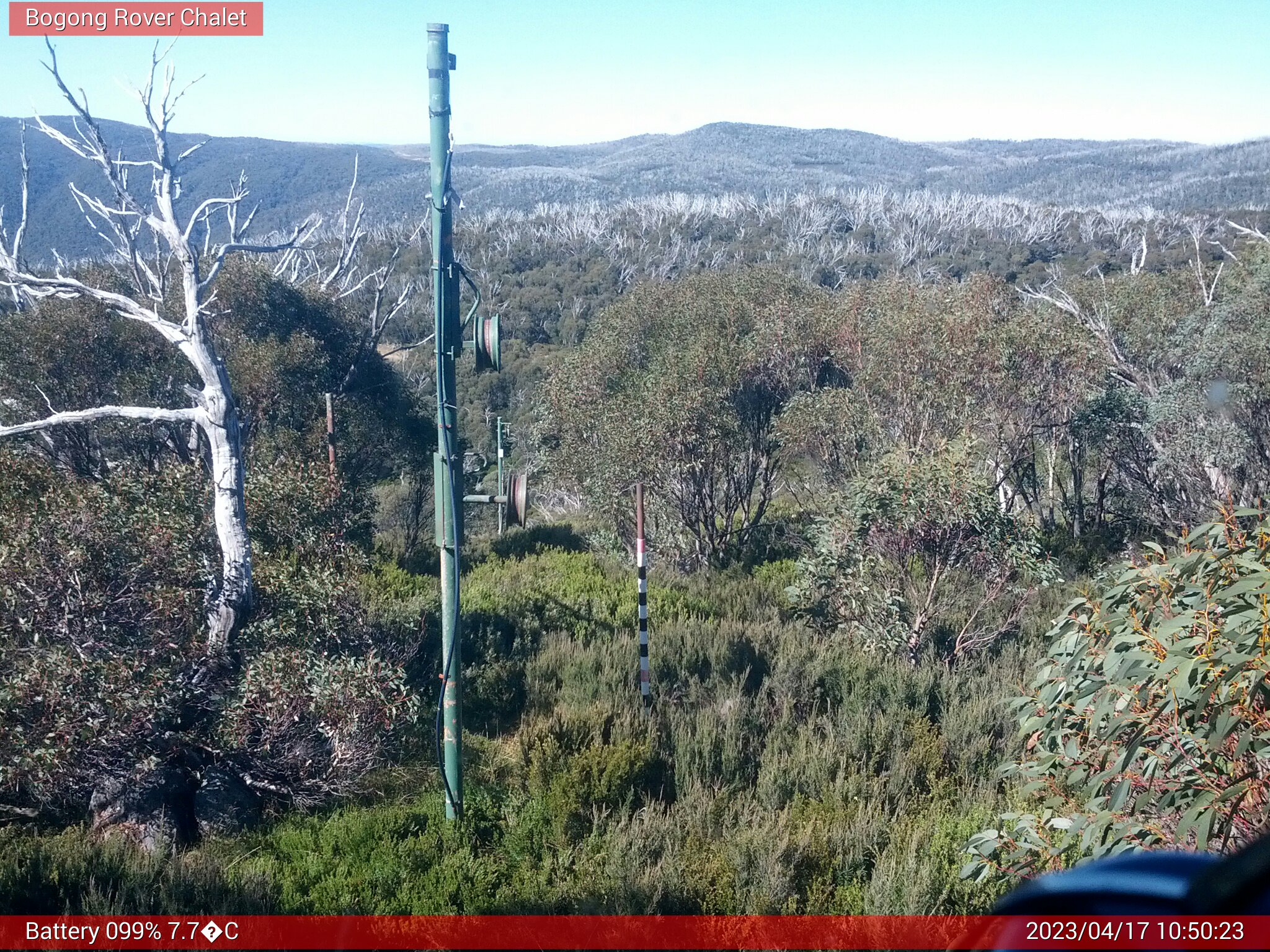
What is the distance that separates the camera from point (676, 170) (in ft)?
344

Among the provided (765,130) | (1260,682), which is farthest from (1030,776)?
(765,130)

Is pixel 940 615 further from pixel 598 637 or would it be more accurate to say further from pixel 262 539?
pixel 262 539

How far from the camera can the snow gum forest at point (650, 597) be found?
172 inches

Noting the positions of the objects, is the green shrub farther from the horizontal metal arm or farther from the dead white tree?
the dead white tree

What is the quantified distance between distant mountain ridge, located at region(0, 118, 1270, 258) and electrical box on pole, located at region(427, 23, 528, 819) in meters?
43.7

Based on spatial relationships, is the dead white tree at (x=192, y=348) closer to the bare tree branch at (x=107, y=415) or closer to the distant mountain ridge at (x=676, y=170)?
the bare tree branch at (x=107, y=415)

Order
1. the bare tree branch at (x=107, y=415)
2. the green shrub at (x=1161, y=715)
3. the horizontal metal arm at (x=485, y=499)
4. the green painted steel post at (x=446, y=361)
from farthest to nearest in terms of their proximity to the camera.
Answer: the bare tree branch at (x=107, y=415)
the horizontal metal arm at (x=485, y=499)
the green painted steel post at (x=446, y=361)
the green shrub at (x=1161, y=715)

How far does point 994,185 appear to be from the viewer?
297 ft

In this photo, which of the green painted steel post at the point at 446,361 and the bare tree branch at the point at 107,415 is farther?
the bare tree branch at the point at 107,415

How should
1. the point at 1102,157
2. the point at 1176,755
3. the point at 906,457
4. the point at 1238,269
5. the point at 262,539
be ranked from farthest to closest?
the point at 1102,157, the point at 1238,269, the point at 906,457, the point at 262,539, the point at 1176,755

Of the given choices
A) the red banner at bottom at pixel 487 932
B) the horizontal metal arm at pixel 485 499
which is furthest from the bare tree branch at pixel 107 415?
the red banner at bottom at pixel 487 932

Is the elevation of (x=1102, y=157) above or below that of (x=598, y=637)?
above

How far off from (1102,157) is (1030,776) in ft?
367

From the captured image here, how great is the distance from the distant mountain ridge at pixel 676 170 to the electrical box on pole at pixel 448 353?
43.7 m
